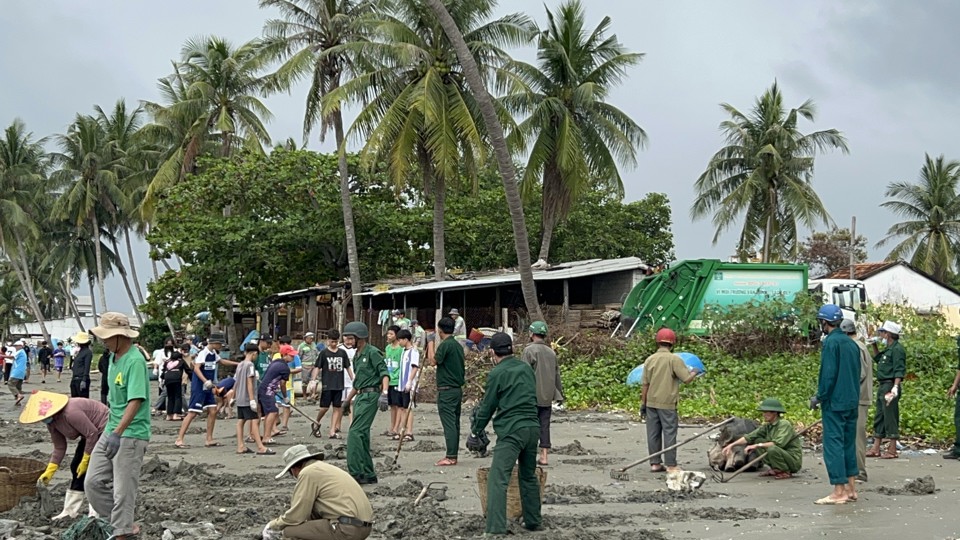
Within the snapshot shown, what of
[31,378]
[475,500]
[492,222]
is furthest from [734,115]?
[475,500]

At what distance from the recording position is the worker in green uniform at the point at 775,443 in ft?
38.3

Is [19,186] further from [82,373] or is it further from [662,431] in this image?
[662,431]

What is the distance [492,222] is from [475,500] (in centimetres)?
3175

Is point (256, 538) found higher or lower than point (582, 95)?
lower

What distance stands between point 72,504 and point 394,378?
670 centimetres

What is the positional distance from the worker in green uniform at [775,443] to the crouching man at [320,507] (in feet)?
19.5

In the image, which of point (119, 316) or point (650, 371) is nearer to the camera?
point (119, 316)

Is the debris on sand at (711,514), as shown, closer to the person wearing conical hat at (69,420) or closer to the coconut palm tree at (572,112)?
the person wearing conical hat at (69,420)

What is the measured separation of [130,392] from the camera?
7824mm

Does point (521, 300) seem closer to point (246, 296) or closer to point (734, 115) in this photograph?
point (246, 296)

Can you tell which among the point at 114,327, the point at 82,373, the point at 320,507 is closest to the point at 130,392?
the point at 114,327

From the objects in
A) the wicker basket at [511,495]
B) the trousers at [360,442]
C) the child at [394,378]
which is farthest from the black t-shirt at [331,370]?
the wicker basket at [511,495]

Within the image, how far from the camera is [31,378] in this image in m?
42.6

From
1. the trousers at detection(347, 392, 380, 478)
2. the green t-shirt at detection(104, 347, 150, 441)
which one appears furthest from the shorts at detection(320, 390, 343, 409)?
the green t-shirt at detection(104, 347, 150, 441)
